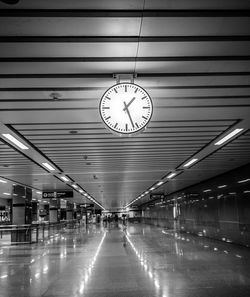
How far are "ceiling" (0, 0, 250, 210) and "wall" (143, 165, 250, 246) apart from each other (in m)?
5.95

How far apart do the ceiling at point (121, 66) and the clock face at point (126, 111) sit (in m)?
0.63

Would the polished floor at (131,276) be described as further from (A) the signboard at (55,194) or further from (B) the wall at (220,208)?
(A) the signboard at (55,194)

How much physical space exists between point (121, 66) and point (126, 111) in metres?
0.91

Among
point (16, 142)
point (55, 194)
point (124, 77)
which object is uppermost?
point (124, 77)

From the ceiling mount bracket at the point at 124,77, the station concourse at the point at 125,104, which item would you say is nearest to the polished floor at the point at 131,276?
the station concourse at the point at 125,104

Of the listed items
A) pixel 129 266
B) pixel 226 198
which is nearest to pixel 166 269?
pixel 129 266

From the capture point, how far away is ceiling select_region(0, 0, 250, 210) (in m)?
3.92

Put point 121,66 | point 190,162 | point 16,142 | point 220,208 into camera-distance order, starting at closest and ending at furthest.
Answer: point 121,66
point 16,142
point 190,162
point 220,208

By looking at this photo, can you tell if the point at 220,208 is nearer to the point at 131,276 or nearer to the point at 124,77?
the point at 131,276

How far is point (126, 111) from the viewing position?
4.58 m

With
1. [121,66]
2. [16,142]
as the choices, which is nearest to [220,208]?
[16,142]

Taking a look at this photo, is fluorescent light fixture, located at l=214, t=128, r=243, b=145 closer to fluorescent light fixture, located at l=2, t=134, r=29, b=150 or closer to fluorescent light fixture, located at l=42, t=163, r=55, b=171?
fluorescent light fixture, located at l=2, t=134, r=29, b=150

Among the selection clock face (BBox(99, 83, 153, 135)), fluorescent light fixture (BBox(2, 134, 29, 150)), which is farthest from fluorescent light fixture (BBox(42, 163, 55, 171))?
clock face (BBox(99, 83, 153, 135))

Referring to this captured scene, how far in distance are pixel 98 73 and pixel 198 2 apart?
204cm
